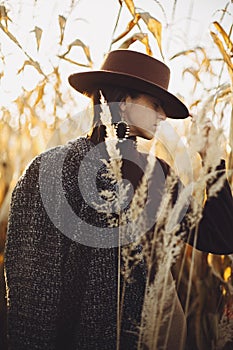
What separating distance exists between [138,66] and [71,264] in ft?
2.01

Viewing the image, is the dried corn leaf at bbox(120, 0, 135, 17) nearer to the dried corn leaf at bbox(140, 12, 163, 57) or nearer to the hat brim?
the dried corn leaf at bbox(140, 12, 163, 57)

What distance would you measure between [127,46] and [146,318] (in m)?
1.07

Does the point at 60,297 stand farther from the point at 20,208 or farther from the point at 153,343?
the point at 153,343

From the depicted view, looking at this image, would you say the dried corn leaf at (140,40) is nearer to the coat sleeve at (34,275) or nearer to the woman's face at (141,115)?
the woman's face at (141,115)

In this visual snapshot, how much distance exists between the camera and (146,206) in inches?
48.5

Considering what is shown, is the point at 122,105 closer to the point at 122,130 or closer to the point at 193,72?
the point at 122,130

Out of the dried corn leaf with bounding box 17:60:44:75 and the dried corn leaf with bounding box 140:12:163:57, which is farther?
the dried corn leaf with bounding box 17:60:44:75

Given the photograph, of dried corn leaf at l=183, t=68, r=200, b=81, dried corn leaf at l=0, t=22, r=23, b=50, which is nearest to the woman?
dried corn leaf at l=183, t=68, r=200, b=81

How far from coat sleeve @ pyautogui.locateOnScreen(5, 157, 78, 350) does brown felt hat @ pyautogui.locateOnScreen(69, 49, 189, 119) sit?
0.30 meters

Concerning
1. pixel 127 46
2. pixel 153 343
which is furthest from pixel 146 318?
pixel 127 46

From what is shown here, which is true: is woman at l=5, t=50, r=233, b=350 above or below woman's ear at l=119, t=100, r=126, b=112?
below

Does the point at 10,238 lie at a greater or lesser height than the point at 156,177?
lesser

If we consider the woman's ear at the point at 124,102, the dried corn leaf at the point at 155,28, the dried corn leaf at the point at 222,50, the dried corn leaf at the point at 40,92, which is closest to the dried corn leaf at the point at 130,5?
the dried corn leaf at the point at 155,28

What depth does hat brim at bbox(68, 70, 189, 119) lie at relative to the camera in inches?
54.2
